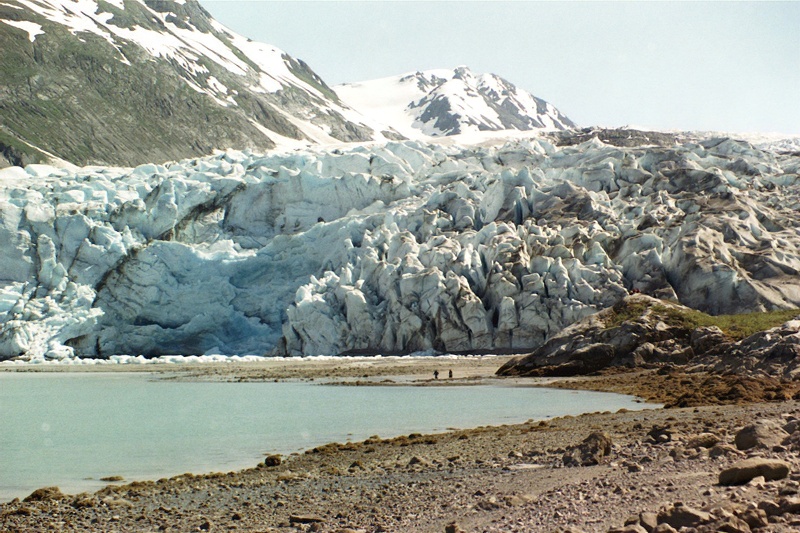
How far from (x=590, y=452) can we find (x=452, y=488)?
203 cm

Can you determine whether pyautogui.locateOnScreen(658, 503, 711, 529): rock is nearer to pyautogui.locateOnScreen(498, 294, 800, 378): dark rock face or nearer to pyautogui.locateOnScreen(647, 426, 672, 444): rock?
pyautogui.locateOnScreen(647, 426, 672, 444): rock

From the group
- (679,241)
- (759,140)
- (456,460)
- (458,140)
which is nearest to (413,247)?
(679,241)

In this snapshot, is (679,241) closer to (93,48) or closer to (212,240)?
(212,240)

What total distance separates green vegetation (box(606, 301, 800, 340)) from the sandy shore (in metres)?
12.7

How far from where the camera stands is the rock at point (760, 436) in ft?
31.4

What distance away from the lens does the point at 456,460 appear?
11.7 meters

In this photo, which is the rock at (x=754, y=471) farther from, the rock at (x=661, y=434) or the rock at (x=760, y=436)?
the rock at (x=661, y=434)

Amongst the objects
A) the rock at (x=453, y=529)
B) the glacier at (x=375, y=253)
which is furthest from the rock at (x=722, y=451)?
the glacier at (x=375, y=253)

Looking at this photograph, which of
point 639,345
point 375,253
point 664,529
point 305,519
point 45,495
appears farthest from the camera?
point 375,253

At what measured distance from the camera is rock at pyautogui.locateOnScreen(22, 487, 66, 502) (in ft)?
33.0

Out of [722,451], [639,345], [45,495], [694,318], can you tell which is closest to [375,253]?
[639,345]

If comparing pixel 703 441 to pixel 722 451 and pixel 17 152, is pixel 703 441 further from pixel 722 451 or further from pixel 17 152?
pixel 17 152

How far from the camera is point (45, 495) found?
400 inches

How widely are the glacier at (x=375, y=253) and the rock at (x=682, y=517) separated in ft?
119
